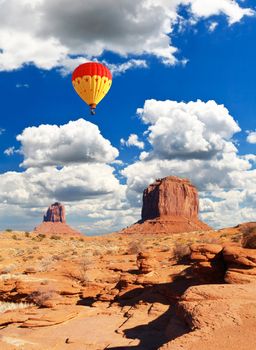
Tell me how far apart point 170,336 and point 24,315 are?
798 cm

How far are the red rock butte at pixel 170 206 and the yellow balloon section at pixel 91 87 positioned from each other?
102 metres

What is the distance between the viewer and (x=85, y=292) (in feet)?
67.6

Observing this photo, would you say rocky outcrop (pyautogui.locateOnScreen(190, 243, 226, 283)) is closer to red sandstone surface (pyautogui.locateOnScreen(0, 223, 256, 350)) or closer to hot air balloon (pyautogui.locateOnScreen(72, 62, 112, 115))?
red sandstone surface (pyautogui.locateOnScreen(0, 223, 256, 350))

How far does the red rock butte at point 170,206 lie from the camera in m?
140

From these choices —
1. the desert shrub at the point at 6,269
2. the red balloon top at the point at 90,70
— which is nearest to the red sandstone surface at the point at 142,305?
the desert shrub at the point at 6,269

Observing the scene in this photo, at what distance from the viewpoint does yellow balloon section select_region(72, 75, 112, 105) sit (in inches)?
1398

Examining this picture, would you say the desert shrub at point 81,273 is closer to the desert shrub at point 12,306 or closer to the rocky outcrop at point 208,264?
the desert shrub at point 12,306

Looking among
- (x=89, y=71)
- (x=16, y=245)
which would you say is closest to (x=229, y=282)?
(x=89, y=71)

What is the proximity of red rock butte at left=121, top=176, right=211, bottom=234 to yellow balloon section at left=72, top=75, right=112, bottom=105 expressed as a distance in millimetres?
101519

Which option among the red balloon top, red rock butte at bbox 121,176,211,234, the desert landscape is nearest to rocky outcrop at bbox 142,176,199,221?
red rock butte at bbox 121,176,211,234

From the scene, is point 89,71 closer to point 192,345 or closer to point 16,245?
point 16,245

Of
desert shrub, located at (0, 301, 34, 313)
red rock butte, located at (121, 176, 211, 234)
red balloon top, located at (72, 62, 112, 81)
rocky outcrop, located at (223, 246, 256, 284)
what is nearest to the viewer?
rocky outcrop, located at (223, 246, 256, 284)

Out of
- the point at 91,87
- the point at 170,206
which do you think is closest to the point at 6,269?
the point at 91,87

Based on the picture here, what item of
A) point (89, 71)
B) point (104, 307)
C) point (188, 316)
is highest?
point (89, 71)
